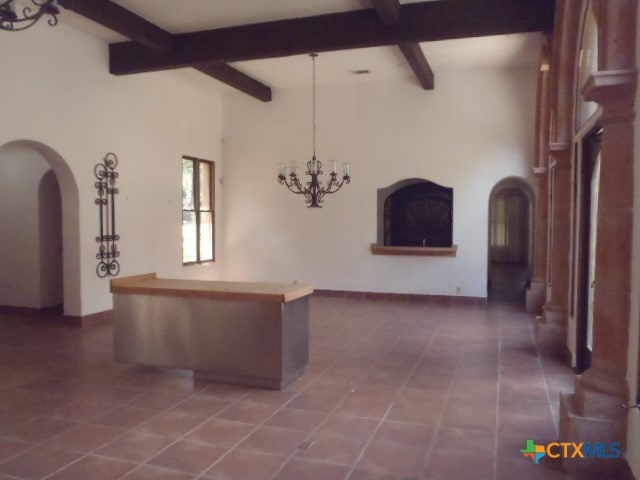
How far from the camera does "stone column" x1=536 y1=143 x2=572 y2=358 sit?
5711 mm

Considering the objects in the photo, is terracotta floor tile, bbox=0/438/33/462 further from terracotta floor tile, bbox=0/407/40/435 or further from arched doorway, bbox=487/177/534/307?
arched doorway, bbox=487/177/534/307

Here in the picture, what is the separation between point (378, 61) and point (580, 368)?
516 cm

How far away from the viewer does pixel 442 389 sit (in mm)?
4570

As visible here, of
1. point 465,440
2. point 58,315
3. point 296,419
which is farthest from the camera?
point 58,315

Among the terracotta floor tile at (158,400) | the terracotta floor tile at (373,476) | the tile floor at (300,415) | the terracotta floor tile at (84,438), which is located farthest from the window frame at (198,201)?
the terracotta floor tile at (373,476)

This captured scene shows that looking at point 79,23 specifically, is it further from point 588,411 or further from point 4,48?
point 588,411

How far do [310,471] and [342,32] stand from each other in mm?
4862

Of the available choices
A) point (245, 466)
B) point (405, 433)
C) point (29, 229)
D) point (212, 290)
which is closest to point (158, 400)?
point (212, 290)

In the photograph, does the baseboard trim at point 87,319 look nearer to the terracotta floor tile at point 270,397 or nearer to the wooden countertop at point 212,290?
the wooden countertop at point 212,290

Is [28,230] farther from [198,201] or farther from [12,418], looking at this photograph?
[12,418]

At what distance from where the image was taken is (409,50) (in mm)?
6973

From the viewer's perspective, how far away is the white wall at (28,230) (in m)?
7.89

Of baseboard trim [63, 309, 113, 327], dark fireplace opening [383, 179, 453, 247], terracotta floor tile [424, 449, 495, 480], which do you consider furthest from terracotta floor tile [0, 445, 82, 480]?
dark fireplace opening [383, 179, 453, 247]

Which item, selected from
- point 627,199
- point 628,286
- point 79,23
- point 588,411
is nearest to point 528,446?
point 588,411
